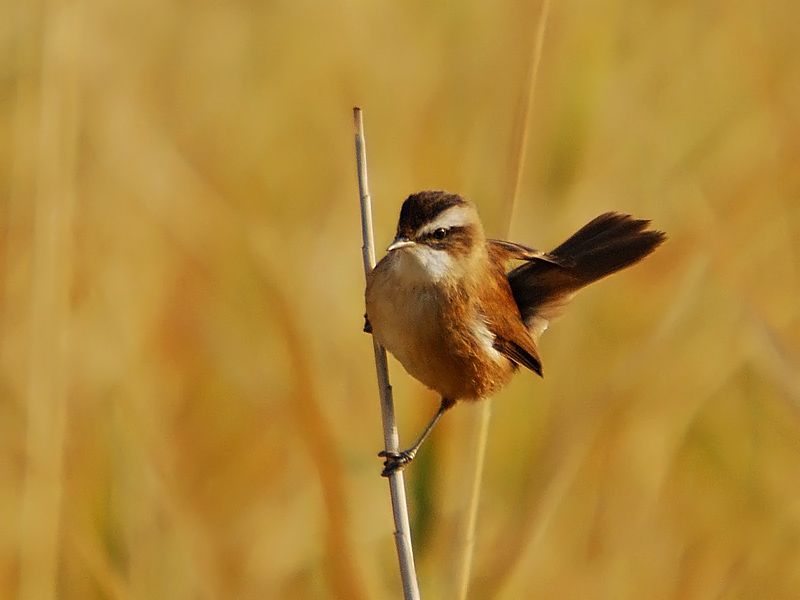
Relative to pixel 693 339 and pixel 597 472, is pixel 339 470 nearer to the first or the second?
pixel 597 472

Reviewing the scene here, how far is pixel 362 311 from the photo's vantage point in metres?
4.60

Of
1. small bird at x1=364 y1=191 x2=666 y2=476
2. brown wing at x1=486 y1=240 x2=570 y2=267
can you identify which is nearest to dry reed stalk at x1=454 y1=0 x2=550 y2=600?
small bird at x1=364 y1=191 x2=666 y2=476

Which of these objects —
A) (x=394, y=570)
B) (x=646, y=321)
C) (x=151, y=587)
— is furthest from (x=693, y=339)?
(x=151, y=587)

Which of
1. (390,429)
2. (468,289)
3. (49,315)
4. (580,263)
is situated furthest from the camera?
(580,263)

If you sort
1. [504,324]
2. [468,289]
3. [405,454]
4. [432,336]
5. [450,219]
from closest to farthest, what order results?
[405,454], [450,219], [432,336], [468,289], [504,324]

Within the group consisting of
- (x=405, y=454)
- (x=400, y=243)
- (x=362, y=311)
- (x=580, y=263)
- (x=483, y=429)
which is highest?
(x=362, y=311)

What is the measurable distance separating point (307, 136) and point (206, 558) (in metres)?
2.47

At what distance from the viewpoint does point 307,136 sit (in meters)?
5.29

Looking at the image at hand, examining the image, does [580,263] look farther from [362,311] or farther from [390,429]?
→ [390,429]

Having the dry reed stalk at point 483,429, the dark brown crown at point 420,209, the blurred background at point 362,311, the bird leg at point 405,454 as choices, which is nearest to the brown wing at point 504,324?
the blurred background at point 362,311

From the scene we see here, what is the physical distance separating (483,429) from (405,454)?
66 cm

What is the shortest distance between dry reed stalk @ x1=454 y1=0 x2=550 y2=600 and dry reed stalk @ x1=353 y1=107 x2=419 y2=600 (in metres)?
0.11

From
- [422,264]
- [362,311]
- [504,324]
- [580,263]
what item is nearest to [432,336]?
[422,264]

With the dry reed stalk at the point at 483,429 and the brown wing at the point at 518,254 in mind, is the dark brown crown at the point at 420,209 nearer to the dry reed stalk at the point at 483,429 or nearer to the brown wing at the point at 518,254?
the brown wing at the point at 518,254
